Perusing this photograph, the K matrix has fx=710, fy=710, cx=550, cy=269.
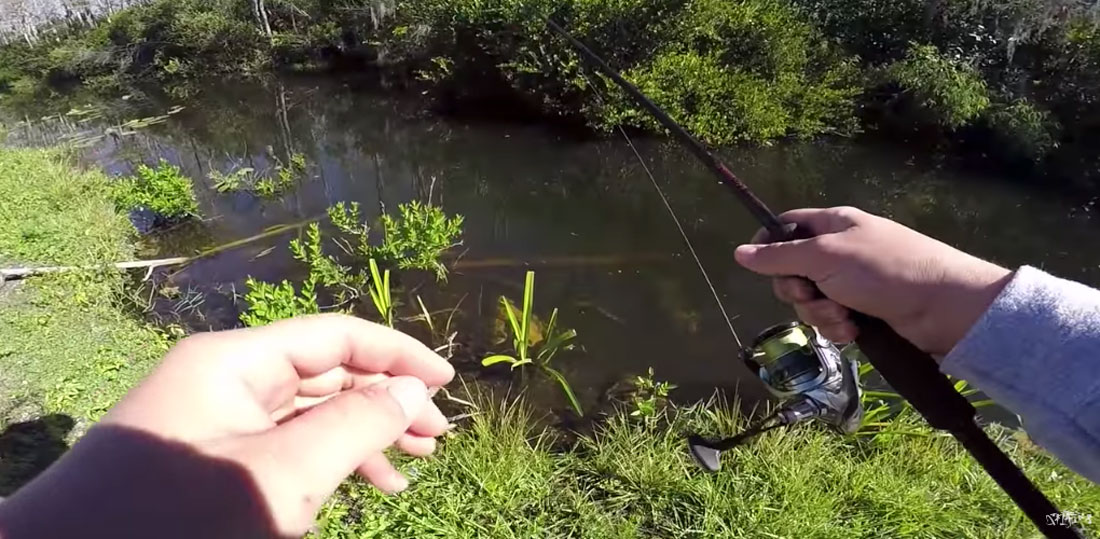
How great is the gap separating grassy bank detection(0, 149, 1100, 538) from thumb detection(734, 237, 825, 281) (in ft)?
5.60

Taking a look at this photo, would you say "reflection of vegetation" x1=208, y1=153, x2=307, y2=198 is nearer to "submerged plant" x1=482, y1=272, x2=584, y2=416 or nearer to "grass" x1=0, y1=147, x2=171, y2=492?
"grass" x1=0, y1=147, x2=171, y2=492

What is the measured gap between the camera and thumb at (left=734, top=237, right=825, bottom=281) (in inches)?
60.8

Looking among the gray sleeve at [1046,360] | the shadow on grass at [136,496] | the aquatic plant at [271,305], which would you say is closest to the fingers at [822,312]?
the gray sleeve at [1046,360]

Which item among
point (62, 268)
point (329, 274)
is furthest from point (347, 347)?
point (62, 268)

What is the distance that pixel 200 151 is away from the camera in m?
11.3

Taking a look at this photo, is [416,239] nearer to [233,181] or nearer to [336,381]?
[233,181]

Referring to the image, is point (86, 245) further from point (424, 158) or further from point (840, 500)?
point (840, 500)

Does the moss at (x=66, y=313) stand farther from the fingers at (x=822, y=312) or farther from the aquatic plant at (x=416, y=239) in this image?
the fingers at (x=822, y=312)

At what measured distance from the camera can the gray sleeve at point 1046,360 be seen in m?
1.12

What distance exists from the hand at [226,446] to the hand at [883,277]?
0.89 metres

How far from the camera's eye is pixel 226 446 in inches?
36.7

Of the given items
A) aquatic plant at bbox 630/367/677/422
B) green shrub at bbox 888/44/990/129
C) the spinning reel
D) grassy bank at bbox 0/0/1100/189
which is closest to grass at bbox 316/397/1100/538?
aquatic plant at bbox 630/367/677/422

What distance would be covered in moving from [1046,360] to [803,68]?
31.2ft

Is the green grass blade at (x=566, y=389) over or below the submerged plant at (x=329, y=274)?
below
